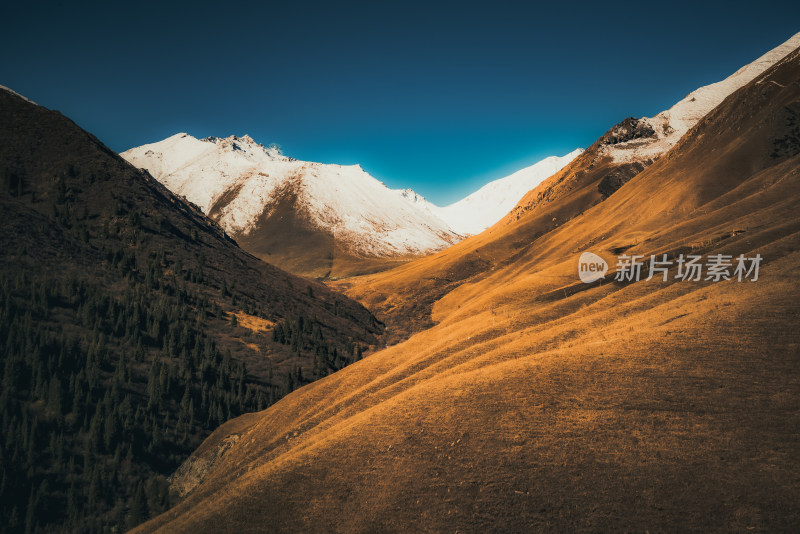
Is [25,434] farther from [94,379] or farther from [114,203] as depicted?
[114,203]

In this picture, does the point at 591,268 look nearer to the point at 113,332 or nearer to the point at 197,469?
the point at 197,469

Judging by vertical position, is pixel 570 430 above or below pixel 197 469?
above

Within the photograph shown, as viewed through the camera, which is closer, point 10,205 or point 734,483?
point 734,483

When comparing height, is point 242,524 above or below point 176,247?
below

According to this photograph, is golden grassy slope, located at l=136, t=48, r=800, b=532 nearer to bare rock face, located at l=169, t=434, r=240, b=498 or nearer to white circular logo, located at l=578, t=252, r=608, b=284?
bare rock face, located at l=169, t=434, r=240, b=498

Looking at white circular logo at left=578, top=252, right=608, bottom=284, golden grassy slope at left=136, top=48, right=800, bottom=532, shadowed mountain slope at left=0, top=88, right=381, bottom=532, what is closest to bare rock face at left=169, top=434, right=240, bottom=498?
shadowed mountain slope at left=0, top=88, right=381, bottom=532

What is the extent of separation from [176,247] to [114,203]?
30183 millimetres

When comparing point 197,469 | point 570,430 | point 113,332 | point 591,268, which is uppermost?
point 591,268

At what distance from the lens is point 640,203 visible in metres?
143

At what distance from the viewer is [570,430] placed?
2567cm

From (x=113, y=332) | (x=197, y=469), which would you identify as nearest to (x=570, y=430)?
(x=197, y=469)

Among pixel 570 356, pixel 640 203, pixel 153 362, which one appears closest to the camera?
pixel 570 356

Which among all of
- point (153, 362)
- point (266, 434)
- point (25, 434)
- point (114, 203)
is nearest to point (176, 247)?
point (114, 203)

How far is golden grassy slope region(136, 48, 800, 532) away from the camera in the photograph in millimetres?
20500
